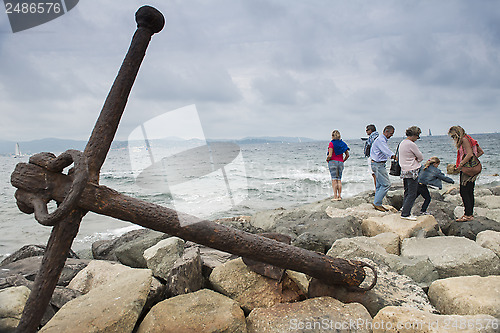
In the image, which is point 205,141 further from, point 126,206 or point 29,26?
point 29,26

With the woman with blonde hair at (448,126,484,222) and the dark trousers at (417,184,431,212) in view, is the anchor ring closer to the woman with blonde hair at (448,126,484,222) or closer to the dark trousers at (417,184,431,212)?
the woman with blonde hair at (448,126,484,222)

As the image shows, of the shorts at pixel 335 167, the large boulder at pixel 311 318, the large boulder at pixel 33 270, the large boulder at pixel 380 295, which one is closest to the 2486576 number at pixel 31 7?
the large boulder at pixel 33 270

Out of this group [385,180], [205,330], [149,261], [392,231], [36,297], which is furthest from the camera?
[385,180]

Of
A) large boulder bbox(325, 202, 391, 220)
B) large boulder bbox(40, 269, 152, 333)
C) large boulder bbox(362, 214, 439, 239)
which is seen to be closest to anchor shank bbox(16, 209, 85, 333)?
large boulder bbox(40, 269, 152, 333)

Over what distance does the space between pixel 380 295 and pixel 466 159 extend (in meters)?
3.18

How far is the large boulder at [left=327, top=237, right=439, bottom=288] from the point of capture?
2.95m

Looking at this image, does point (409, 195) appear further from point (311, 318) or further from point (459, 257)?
point (311, 318)

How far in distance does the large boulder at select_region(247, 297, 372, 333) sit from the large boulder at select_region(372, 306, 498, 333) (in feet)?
0.34

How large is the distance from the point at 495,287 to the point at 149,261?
9.86 ft

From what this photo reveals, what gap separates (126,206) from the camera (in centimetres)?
174

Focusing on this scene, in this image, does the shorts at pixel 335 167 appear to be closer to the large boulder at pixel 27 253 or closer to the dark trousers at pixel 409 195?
the dark trousers at pixel 409 195

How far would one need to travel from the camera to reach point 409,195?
4.87 meters

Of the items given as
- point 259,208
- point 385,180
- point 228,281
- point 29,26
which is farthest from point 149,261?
point 259,208

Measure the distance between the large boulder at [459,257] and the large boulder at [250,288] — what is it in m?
1.70
